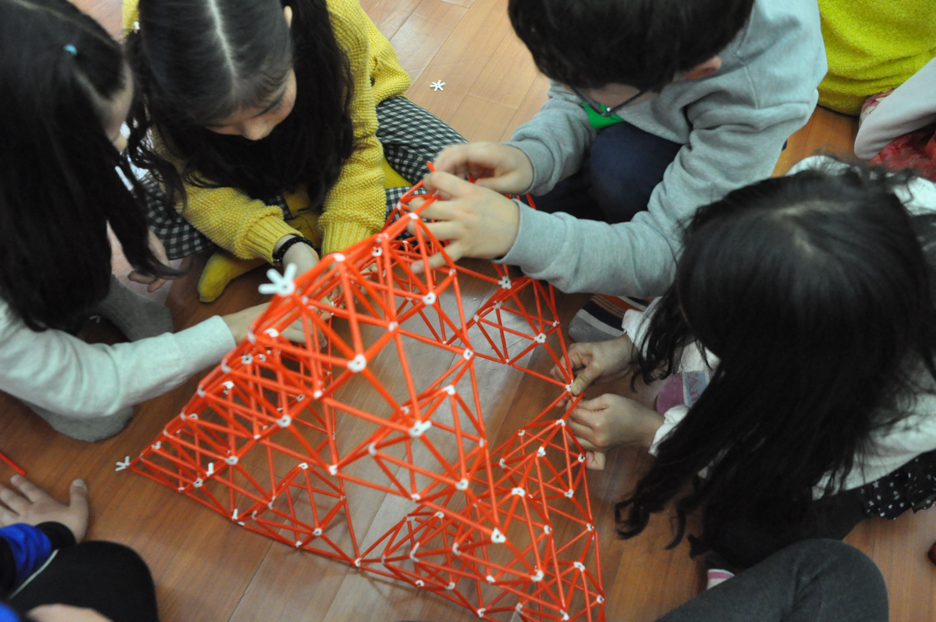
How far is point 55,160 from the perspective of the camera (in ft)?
2.15

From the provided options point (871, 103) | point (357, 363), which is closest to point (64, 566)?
point (357, 363)

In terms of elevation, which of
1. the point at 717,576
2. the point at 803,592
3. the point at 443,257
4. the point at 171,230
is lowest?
the point at 717,576

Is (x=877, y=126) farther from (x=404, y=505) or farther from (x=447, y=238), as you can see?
(x=404, y=505)

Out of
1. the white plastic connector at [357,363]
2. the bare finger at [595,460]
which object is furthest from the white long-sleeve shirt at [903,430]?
the white plastic connector at [357,363]

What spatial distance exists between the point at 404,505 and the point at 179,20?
0.72 metres

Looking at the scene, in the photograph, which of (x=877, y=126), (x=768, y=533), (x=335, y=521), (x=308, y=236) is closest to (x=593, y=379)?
(x=768, y=533)

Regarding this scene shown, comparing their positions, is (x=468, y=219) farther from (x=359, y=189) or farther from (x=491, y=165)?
(x=359, y=189)

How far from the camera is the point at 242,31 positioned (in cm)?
71

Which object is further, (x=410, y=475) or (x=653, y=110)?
(x=653, y=110)

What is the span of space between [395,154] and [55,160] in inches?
25.9

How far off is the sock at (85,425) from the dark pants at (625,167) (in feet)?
2.76

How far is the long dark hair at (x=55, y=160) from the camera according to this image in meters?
0.60

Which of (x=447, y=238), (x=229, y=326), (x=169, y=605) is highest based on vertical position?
(x=447, y=238)

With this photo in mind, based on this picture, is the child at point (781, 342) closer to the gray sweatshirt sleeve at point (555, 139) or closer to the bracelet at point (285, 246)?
the gray sweatshirt sleeve at point (555, 139)
